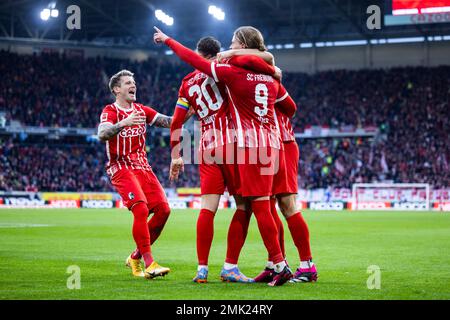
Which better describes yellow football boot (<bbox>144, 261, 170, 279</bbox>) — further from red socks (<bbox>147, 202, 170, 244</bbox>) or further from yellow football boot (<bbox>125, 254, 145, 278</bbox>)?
red socks (<bbox>147, 202, 170, 244</bbox>)

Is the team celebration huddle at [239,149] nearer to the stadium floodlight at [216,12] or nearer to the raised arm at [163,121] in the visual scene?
the raised arm at [163,121]

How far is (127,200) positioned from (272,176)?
2050 mm

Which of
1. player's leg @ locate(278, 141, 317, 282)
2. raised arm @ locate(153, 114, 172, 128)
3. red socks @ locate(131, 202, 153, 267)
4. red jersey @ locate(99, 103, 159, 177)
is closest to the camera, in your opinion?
player's leg @ locate(278, 141, 317, 282)

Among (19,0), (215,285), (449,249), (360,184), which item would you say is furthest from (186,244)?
(19,0)

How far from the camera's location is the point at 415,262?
1045cm

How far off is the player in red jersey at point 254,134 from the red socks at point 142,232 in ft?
5.06

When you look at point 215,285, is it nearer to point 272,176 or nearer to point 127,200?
point 272,176

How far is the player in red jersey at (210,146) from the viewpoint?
7.77m

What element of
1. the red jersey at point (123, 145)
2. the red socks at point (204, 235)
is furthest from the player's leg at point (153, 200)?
the red socks at point (204, 235)

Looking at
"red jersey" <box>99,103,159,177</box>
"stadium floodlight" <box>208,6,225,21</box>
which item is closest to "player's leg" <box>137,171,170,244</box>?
"red jersey" <box>99,103,159,177</box>

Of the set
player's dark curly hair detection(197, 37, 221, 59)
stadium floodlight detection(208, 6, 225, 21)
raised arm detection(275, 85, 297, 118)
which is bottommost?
raised arm detection(275, 85, 297, 118)

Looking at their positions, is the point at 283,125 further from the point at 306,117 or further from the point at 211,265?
the point at 306,117

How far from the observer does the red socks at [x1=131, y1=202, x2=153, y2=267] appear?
8359 mm

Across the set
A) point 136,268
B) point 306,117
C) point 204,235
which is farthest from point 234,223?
point 306,117
